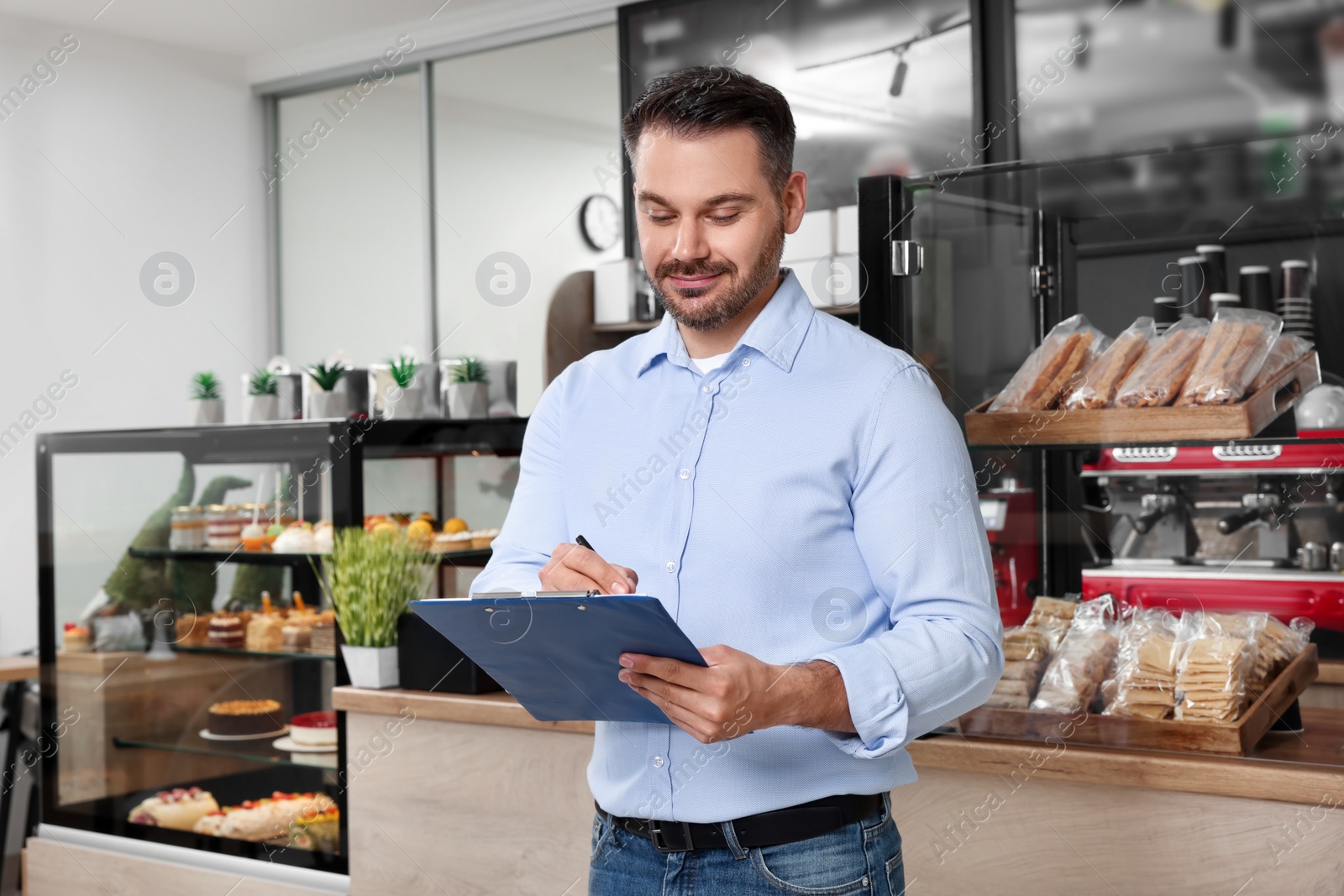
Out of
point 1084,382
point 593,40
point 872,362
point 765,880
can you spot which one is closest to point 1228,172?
point 1084,382

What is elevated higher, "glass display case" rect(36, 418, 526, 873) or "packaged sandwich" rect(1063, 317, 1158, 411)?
"packaged sandwich" rect(1063, 317, 1158, 411)

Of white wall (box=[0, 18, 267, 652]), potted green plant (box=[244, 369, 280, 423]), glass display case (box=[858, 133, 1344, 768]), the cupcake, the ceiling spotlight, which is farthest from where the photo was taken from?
white wall (box=[0, 18, 267, 652])

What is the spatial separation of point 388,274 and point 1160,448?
413 centimetres

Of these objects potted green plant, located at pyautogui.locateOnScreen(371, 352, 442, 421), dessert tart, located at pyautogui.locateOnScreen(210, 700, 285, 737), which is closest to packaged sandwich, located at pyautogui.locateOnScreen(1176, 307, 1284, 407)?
potted green plant, located at pyautogui.locateOnScreen(371, 352, 442, 421)

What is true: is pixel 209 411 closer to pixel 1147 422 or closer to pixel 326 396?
pixel 326 396

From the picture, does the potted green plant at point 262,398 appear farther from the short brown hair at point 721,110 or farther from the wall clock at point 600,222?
the short brown hair at point 721,110

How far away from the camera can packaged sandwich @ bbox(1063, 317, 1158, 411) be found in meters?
1.85

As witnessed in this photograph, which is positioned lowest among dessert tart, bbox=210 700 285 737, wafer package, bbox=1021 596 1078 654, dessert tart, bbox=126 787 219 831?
dessert tart, bbox=126 787 219 831

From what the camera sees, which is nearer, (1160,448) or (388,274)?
(1160,448)

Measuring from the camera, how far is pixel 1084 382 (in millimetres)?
1885

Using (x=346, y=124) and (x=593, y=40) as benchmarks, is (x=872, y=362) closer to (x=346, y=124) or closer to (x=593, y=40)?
(x=593, y=40)

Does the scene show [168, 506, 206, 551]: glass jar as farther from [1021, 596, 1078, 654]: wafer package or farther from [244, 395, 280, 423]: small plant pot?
[1021, 596, 1078, 654]: wafer package

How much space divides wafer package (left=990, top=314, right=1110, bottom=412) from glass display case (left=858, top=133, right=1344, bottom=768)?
3 cm

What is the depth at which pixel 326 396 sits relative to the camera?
322 centimetres
